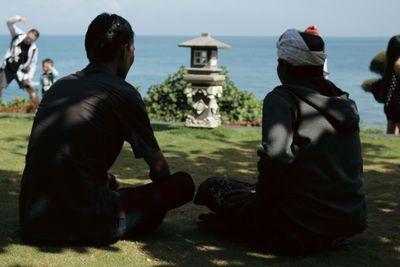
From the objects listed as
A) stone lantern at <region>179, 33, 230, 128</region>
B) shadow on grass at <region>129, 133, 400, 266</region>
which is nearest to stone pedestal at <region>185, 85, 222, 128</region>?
stone lantern at <region>179, 33, 230, 128</region>

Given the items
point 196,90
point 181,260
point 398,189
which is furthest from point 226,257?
point 196,90

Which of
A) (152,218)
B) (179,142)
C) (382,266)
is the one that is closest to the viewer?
(382,266)

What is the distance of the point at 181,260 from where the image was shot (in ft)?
15.5

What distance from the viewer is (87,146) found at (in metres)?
→ 4.64

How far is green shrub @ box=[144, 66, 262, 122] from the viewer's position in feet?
46.7

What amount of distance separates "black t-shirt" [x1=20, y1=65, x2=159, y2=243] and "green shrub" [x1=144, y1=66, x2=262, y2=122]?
9.26m

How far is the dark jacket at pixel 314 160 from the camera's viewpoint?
14.9ft

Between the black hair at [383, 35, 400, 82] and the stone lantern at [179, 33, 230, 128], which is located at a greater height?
the black hair at [383, 35, 400, 82]

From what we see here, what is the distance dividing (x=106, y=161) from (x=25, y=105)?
→ 10408 mm

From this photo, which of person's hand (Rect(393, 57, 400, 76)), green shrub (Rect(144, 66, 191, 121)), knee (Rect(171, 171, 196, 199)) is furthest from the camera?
green shrub (Rect(144, 66, 191, 121))

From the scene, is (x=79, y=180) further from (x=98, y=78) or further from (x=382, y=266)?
(x=382, y=266)

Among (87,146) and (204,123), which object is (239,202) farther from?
(204,123)

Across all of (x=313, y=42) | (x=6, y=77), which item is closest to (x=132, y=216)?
(x=313, y=42)

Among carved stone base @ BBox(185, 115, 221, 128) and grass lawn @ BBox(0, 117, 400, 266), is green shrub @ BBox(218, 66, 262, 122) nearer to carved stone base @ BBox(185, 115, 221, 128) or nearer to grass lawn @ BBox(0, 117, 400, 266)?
carved stone base @ BBox(185, 115, 221, 128)
